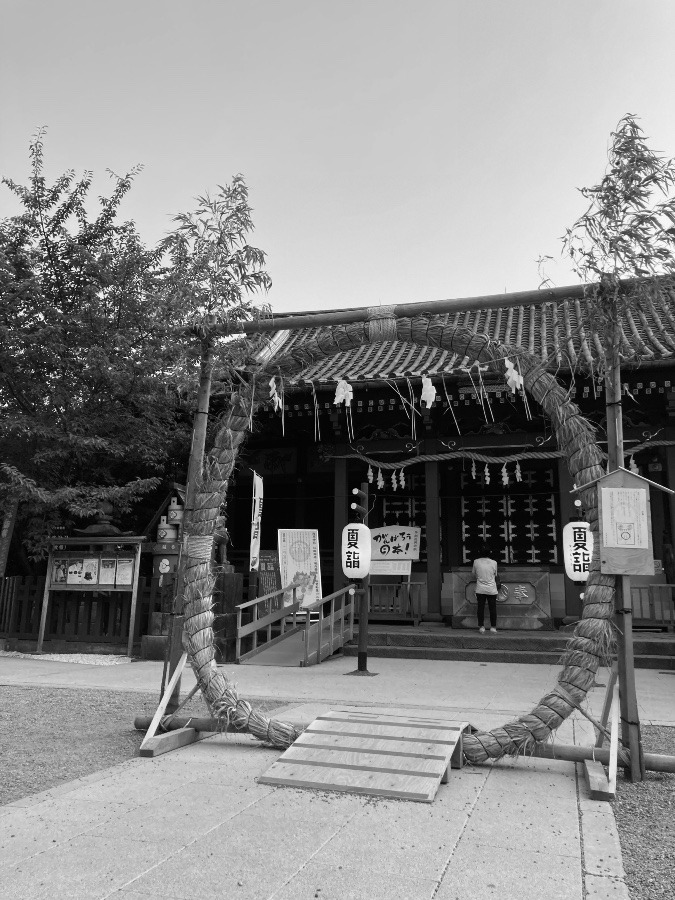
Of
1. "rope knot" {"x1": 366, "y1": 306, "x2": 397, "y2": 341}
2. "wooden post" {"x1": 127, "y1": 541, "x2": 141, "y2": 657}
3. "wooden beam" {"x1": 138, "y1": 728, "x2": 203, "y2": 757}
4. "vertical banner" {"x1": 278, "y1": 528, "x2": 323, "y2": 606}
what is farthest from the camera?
"vertical banner" {"x1": 278, "y1": 528, "x2": 323, "y2": 606}

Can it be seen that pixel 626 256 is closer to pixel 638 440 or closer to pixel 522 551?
pixel 638 440

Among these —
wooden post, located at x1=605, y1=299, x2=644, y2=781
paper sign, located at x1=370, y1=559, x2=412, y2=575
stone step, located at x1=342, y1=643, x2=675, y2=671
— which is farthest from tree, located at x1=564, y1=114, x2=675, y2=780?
paper sign, located at x1=370, y1=559, x2=412, y2=575

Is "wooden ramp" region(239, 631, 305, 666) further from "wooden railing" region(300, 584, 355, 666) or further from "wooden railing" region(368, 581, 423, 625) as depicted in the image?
"wooden railing" region(368, 581, 423, 625)

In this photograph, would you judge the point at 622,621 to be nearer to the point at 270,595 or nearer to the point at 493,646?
the point at 493,646

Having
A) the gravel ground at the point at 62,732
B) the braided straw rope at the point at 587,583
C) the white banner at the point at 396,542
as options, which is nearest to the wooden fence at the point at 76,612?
the gravel ground at the point at 62,732

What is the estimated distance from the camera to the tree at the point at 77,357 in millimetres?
10438

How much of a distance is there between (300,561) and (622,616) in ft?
25.2

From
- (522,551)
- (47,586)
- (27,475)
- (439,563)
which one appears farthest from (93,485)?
(522,551)

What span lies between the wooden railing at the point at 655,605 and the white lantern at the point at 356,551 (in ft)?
15.4

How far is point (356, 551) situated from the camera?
9.24 meters

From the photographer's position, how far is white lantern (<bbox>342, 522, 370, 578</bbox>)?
9156mm

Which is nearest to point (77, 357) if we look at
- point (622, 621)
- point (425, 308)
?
point (425, 308)

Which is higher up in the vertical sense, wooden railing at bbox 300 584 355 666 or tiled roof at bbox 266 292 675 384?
tiled roof at bbox 266 292 675 384

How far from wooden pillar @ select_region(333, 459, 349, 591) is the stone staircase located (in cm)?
125
